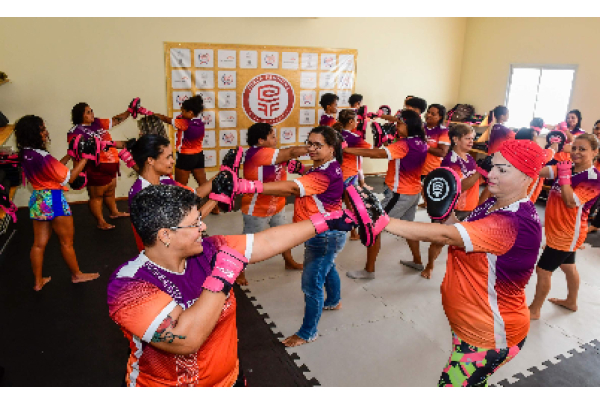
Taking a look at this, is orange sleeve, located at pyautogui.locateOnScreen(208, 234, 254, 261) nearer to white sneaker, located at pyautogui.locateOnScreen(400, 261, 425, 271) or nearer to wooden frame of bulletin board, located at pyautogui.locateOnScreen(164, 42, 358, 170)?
white sneaker, located at pyautogui.locateOnScreen(400, 261, 425, 271)

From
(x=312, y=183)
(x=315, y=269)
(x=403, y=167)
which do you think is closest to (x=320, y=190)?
(x=312, y=183)

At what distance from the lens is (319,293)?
303 centimetres

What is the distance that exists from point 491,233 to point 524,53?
23.7ft

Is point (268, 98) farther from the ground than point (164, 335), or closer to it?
farther from the ground

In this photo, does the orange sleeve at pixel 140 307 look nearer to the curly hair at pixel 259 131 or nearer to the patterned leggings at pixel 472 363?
the patterned leggings at pixel 472 363

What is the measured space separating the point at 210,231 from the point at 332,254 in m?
2.82

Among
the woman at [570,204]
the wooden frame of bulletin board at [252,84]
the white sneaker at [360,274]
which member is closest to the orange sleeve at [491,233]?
the woman at [570,204]

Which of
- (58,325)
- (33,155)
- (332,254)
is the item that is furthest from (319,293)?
(33,155)

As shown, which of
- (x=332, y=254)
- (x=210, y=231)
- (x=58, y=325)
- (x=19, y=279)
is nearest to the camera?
(x=332, y=254)

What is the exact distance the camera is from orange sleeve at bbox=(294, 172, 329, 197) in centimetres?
281

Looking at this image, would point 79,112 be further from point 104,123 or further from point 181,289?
point 181,289

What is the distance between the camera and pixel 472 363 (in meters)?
1.96
